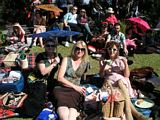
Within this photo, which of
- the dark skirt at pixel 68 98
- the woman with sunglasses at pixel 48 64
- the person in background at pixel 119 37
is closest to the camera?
the dark skirt at pixel 68 98

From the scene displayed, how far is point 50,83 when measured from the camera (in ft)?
24.4

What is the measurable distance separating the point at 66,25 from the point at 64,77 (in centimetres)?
615

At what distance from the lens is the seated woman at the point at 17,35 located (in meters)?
11.6

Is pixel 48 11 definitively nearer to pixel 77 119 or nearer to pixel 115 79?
pixel 115 79

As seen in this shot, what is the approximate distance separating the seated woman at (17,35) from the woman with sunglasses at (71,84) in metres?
4.95

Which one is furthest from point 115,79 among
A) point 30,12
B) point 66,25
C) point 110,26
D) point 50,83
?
point 30,12

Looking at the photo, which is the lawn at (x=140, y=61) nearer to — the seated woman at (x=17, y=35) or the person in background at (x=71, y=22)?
the seated woman at (x=17, y=35)

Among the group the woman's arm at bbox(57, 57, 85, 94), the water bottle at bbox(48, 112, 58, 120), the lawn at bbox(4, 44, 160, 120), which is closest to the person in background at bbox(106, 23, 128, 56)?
the lawn at bbox(4, 44, 160, 120)

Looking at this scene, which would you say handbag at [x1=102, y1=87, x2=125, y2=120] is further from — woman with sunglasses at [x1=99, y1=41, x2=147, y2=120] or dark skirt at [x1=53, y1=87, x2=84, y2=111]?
woman with sunglasses at [x1=99, y1=41, x2=147, y2=120]

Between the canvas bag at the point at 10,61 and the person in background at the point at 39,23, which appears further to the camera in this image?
the person in background at the point at 39,23

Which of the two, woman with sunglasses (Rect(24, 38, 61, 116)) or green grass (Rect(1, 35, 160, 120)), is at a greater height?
woman with sunglasses (Rect(24, 38, 61, 116))

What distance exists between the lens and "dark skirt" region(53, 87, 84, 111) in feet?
21.2

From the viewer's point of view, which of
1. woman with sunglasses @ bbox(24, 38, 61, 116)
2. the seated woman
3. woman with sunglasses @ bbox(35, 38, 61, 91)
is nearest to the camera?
woman with sunglasses @ bbox(24, 38, 61, 116)

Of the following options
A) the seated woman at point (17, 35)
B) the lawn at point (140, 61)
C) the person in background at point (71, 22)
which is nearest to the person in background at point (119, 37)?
the lawn at point (140, 61)
